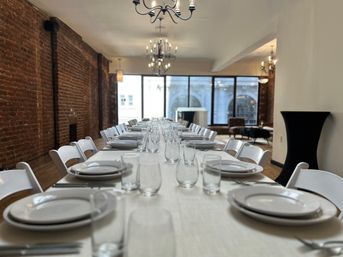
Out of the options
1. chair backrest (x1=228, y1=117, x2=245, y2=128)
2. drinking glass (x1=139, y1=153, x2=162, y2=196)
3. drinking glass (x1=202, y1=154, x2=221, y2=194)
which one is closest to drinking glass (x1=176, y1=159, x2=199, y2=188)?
drinking glass (x1=202, y1=154, x2=221, y2=194)

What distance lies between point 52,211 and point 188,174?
578 millimetres

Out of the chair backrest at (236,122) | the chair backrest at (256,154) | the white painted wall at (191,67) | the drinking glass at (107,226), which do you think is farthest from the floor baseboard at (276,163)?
the white painted wall at (191,67)

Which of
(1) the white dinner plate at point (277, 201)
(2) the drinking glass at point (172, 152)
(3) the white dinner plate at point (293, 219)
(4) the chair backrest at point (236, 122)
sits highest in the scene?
(2) the drinking glass at point (172, 152)

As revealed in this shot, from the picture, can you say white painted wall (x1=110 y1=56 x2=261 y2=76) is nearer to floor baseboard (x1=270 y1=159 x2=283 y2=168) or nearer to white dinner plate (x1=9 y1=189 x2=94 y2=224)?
floor baseboard (x1=270 y1=159 x2=283 y2=168)

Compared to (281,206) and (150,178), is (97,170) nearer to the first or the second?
(150,178)

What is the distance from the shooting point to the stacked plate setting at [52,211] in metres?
0.81

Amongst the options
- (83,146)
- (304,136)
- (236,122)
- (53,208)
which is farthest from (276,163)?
(236,122)

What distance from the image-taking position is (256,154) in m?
2.12

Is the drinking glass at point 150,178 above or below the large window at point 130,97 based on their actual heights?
below

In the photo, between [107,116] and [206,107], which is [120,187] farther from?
[206,107]

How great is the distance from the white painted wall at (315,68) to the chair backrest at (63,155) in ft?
10.0

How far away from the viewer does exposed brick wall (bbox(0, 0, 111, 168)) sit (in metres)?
4.00

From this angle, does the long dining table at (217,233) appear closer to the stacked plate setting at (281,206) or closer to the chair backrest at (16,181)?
the stacked plate setting at (281,206)

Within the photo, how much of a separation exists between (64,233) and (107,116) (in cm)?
1041
